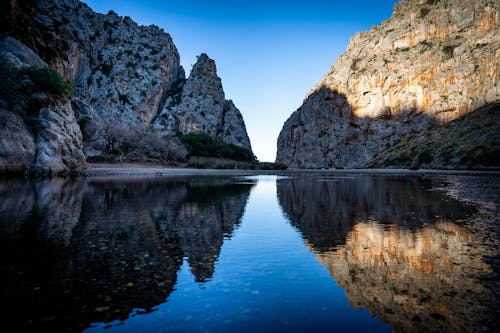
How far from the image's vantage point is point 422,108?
9550 centimetres

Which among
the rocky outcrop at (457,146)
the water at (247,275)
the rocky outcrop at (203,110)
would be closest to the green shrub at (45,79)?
the water at (247,275)

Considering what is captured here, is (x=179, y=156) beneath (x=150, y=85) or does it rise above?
beneath

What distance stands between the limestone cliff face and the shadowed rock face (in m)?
87.7

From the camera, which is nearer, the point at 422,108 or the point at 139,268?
the point at 139,268

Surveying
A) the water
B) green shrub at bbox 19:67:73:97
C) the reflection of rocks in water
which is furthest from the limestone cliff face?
the water

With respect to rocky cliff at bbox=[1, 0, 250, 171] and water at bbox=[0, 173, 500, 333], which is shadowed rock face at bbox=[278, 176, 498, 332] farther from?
rocky cliff at bbox=[1, 0, 250, 171]

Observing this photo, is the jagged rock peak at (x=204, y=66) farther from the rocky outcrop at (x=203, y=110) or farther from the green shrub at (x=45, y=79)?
the green shrub at (x=45, y=79)

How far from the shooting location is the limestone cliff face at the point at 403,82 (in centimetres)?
8725

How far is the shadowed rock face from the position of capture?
4281 mm

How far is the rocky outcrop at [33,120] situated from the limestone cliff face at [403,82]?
8762 centimetres

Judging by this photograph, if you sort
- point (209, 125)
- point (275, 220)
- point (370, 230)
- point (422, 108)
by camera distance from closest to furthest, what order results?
1. point (370, 230)
2. point (275, 220)
3. point (422, 108)
4. point (209, 125)

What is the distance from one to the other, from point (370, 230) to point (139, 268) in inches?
269

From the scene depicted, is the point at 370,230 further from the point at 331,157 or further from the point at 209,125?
the point at 209,125

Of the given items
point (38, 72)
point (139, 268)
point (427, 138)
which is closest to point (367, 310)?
point (139, 268)
